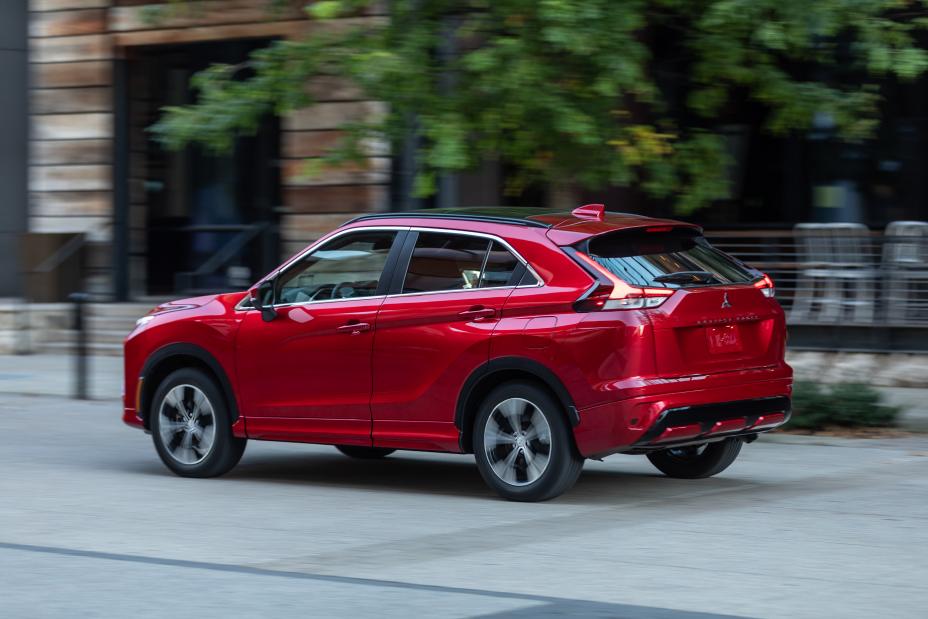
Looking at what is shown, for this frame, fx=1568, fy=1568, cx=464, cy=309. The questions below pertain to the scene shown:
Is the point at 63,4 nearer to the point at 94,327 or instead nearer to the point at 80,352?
the point at 94,327

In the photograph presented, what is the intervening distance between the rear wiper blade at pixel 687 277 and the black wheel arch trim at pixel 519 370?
0.80 m

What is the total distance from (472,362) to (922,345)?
27.4ft

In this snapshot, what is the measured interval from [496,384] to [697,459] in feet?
5.80

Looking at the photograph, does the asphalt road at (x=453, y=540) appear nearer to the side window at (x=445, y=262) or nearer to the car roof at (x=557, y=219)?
the side window at (x=445, y=262)

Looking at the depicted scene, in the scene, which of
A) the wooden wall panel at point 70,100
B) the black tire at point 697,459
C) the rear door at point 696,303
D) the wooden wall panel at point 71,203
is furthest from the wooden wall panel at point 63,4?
the rear door at point 696,303

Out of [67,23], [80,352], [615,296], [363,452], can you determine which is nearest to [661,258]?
[615,296]

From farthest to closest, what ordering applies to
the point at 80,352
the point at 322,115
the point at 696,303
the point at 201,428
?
the point at 322,115 < the point at 80,352 < the point at 201,428 < the point at 696,303

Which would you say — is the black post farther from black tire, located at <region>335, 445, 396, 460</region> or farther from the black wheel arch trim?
the black wheel arch trim

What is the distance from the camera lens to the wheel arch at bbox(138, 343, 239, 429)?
10.1 meters

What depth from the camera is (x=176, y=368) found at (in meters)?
10.5

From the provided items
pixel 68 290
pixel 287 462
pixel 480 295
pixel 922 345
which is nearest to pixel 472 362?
pixel 480 295

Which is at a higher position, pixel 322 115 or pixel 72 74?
pixel 72 74

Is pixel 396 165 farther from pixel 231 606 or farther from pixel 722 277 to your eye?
pixel 231 606

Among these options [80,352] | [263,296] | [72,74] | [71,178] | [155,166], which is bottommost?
[80,352]
